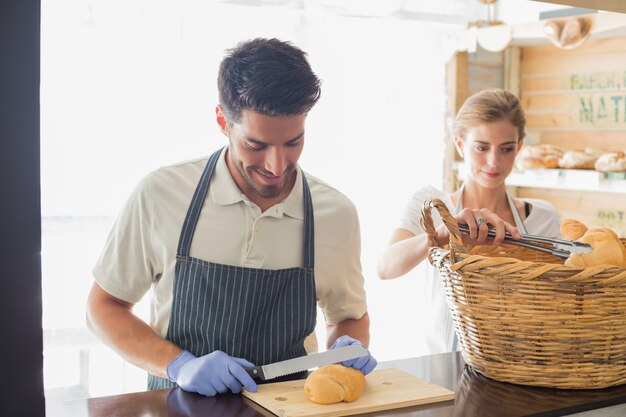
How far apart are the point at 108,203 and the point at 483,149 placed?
4.97 feet

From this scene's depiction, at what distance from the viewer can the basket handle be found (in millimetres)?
1474

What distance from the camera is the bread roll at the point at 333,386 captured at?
1.37m

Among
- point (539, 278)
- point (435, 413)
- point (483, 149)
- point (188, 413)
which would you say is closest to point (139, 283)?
point (188, 413)

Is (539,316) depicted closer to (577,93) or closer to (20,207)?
(20,207)

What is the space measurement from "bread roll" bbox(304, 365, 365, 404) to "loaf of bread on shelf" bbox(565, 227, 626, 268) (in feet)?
1.60

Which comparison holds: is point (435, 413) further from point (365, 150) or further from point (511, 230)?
point (365, 150)

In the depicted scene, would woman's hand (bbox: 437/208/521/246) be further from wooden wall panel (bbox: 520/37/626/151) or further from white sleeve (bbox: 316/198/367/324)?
wooden wall panel (bbox: 520/37/626/151)

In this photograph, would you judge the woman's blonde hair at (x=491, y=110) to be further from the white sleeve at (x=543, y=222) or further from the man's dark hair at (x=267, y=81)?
the man's dark hair at (x=267, y=81)

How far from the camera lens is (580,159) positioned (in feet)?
10.3

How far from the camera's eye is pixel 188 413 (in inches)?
52.7

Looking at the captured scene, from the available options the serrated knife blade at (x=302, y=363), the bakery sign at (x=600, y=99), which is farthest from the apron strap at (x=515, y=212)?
the serrated knife blade at (x=302, y=363)

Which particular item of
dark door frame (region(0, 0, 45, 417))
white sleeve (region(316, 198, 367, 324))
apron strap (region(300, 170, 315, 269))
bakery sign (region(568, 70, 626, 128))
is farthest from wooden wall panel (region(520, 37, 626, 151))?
dark door frame (region(0, 0, 45, 417))

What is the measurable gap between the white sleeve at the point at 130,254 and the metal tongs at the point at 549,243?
2.52ft

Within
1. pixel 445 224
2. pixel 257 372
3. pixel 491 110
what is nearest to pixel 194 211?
pixel 257 372
